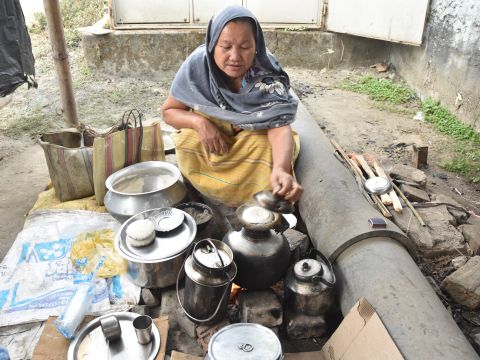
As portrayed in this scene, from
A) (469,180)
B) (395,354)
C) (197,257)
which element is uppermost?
(197,257)

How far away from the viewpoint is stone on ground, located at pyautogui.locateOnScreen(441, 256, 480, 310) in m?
2.47

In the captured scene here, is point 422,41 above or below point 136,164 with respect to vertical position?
above

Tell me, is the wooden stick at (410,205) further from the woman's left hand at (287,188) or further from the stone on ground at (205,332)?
the stone on ground at (205,332)

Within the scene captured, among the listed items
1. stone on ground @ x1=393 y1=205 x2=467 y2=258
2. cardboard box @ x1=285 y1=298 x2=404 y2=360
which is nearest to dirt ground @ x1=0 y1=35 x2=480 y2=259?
stone on ground @ x1=393 y1=205 x2=467 y2=258

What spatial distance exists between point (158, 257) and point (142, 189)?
0.98m

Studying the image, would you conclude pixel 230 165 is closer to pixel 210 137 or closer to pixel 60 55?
pixel 210 137

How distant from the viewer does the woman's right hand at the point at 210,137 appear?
2863 mm

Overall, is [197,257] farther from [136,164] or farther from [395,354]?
[136,164]

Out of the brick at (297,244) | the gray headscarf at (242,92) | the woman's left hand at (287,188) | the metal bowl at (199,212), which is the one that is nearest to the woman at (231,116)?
the gray headscarf at (242,92)

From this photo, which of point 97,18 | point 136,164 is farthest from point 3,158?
point 97,18

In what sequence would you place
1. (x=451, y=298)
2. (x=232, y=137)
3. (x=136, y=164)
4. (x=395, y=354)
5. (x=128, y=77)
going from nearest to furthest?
(x=395, y=354) → (x=451, y=298) → (x=232, y=137) → (x=136, y=164) → (x=128, y=77)

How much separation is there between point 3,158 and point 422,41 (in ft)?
18.8

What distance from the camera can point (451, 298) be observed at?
2574mm

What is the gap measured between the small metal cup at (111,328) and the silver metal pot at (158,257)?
35 cm
